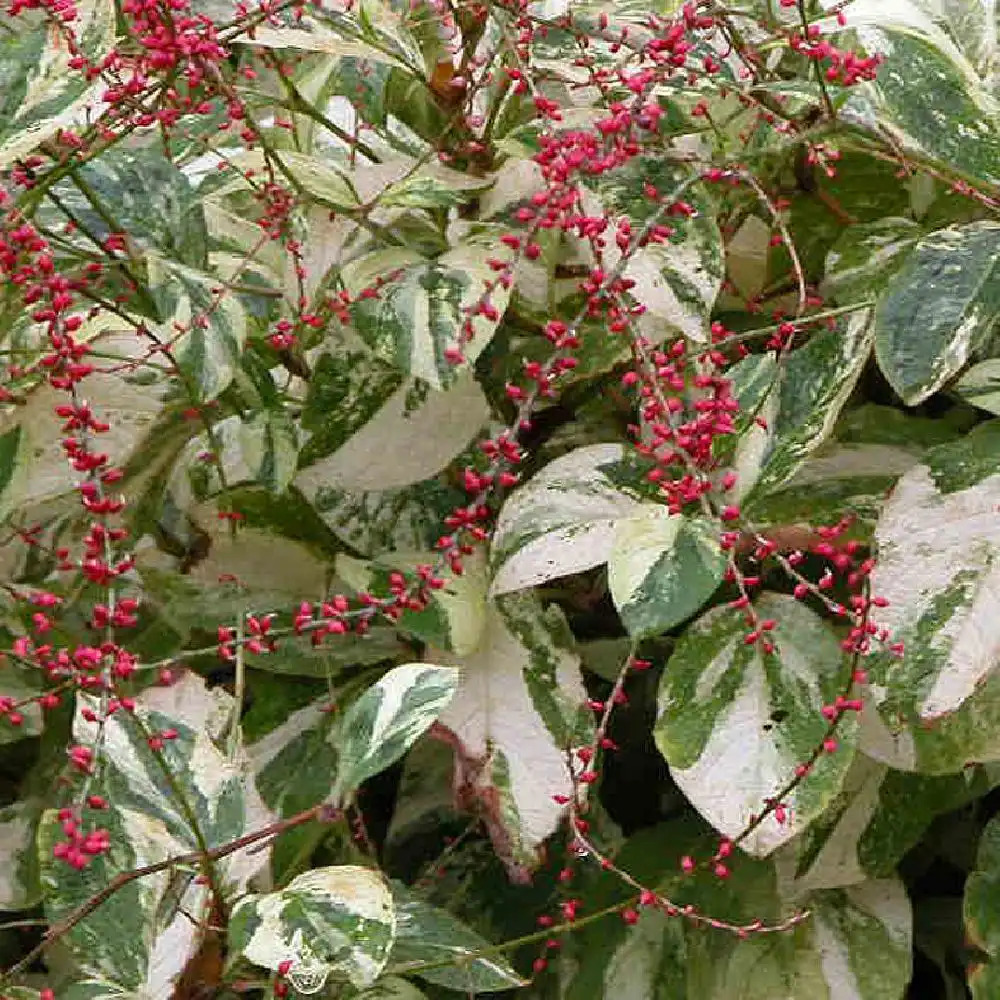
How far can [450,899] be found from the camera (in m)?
1.08

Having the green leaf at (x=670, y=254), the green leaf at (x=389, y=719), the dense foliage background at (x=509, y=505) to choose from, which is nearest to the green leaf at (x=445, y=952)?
the dense foliage background at (x=509, y=505)

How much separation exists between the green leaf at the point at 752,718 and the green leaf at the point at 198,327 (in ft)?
0.94

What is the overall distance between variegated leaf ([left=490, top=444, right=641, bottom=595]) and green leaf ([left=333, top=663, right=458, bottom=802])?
0.26ft

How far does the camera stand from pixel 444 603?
0.98 m

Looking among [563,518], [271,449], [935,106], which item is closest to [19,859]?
[271,449]

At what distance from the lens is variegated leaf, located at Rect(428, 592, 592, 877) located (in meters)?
0.95

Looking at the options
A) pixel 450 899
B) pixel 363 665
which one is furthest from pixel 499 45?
pixel 450 899

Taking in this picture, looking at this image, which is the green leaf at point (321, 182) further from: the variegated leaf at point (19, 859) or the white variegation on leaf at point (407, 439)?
the variegated leaf at point (19, 859)

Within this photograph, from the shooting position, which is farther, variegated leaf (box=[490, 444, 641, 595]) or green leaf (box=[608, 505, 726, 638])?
variegated leaf (box=[490, 444, 641, 595])

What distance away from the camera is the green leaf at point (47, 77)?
898 mm

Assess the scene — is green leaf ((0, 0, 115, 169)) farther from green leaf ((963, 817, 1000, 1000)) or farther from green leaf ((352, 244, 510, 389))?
green leaf ((963, 817, 1000, 1000))

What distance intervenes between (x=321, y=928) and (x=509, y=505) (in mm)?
276

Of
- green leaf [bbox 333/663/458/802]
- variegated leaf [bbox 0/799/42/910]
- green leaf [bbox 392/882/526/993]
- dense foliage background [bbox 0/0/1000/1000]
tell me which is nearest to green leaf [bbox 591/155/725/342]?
dense foliage background [bbox 0/0/1000/1000]

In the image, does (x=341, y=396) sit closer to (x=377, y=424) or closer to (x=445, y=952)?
(x=377, y=424)
